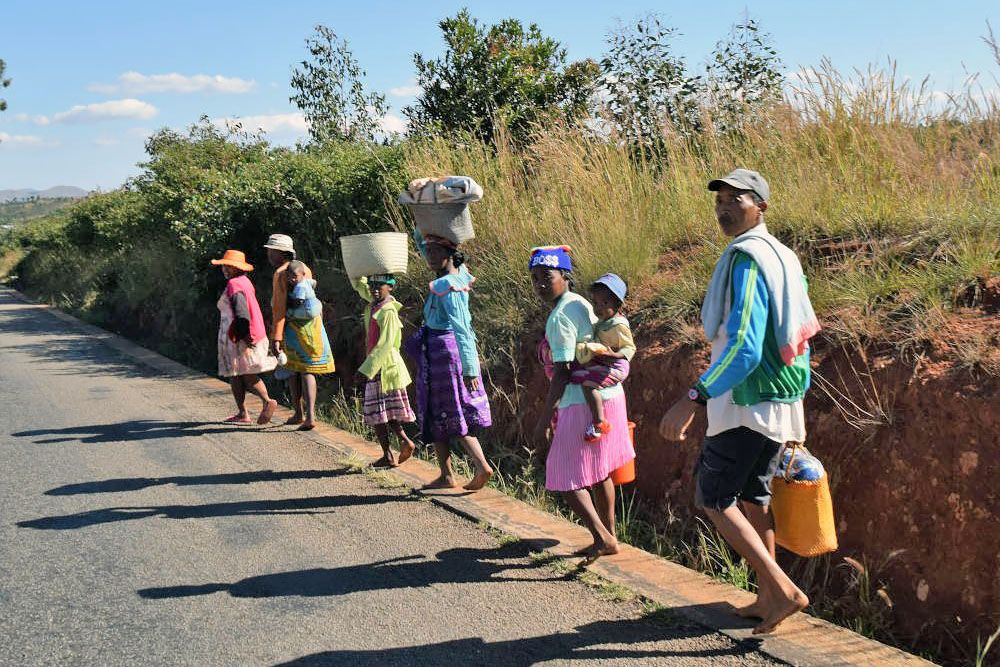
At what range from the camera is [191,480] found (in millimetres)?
6707

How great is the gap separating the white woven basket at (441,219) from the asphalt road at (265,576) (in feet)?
6.20

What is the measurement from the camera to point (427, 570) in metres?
4.80

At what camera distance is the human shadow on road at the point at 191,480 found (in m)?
6.50

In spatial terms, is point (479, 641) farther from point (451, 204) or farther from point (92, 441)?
point (92, 441)

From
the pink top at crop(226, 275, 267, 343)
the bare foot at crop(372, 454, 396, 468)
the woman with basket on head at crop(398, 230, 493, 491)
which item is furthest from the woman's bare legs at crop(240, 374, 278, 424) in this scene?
the woman with basket on head at crop(398, 230, 493, 491)

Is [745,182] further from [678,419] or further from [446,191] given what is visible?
[446,191]

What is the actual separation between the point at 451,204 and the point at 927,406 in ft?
11.8

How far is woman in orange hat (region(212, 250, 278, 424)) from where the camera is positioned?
28.0ft

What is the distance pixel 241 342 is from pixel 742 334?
6122mm

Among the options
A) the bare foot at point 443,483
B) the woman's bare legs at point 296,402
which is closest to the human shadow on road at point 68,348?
the woman's bare legs at point 296,402

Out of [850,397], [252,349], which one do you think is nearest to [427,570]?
[850,397]

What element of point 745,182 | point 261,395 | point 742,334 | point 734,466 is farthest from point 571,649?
point 261,395

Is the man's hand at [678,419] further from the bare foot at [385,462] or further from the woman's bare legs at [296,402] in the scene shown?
the woman's bare legs at [296,402]

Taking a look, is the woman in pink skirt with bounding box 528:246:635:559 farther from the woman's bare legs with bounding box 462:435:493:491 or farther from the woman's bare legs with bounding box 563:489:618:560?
the woman's bare legs with bounding box 462:435:493:491
